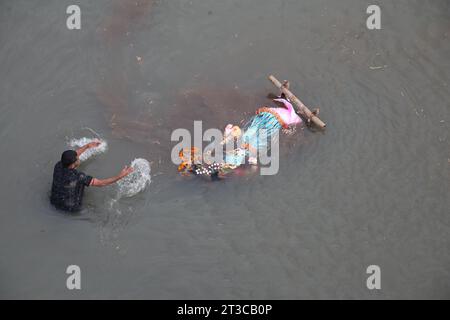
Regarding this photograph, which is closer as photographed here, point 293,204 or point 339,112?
point 293,204

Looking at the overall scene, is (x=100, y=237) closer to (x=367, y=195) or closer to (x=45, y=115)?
(x=45, y=115)

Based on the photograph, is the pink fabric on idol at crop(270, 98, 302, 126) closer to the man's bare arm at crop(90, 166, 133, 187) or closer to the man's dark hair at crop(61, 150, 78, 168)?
the man's bare arm at crop(90, 166, 133, 187)

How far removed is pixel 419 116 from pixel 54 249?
16.7ft

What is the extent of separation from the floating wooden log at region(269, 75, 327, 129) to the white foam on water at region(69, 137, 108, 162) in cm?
243

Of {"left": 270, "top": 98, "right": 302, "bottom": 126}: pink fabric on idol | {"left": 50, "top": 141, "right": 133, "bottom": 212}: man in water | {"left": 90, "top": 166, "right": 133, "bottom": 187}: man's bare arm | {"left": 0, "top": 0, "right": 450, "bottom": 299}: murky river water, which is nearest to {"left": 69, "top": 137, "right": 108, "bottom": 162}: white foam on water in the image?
{"left": 0, "top": 0, "right": 450, "bottom": 299}: murky river water

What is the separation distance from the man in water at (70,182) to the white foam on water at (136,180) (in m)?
0.32

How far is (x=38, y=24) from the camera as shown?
24.7 ft

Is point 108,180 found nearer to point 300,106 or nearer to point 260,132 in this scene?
point 260,132

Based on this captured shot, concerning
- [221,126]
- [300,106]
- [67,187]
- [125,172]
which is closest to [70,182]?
[67,187]

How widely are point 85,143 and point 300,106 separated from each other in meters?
2.87

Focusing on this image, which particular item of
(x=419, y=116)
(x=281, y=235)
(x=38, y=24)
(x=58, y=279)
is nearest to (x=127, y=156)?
(x=58, y=279)

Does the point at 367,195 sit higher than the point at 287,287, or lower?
higher

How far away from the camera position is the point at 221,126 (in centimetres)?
675

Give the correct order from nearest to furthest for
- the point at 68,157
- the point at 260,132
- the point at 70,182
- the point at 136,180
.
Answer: the point at 68,157
the point at 70,182
the point at 136,180
the point at 260,132
